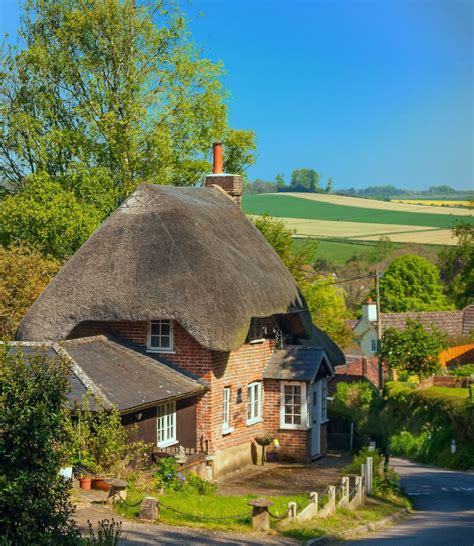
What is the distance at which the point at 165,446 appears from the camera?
2531cm

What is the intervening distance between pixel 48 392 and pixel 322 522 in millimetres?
8115

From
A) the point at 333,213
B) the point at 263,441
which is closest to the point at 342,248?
the point at 333,213

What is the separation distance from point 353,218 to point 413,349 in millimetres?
101044

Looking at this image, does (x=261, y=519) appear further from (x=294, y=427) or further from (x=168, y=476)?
(x=294, y=427)

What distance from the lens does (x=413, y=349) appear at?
45.8m

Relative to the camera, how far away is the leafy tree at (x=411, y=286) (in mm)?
79750

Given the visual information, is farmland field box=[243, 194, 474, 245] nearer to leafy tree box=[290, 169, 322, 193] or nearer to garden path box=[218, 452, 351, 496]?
leafy tree box=[290, 169, 322, 193]

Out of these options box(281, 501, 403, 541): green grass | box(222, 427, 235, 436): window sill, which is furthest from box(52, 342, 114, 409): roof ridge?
box(222, 427, 235, 436): window sill

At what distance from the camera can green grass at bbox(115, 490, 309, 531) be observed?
19.0 m

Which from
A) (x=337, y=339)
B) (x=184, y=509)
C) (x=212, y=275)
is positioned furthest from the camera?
(x=337, y=339)

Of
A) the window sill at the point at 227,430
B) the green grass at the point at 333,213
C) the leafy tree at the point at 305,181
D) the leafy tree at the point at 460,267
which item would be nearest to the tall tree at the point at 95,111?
the window sill at the point at 227,430

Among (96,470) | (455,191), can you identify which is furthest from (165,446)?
(455,191)

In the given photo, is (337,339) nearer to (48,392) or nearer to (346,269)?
(48,392)

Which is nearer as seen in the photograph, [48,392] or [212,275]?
[48,392]
